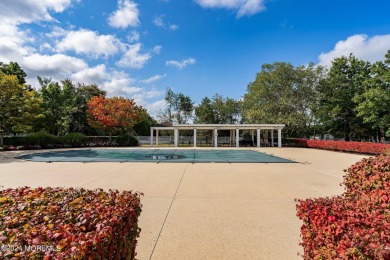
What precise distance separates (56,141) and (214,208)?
2288 cm

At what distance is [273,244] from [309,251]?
1184 mm

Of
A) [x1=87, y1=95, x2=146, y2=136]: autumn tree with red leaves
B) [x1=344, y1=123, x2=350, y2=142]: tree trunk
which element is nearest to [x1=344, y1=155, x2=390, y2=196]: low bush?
[x1=87, y1=95, x2=146, y2=136]: autumn tree with red leaves

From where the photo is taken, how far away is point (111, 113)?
82.3 feet

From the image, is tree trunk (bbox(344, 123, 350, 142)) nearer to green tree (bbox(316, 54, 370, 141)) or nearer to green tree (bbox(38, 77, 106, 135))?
green tree (bbox(316, 54, 370, 141))

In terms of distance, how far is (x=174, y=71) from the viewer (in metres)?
26.7

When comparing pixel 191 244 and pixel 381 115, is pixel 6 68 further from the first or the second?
pixel 381 115

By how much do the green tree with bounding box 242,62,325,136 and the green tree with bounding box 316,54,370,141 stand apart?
1262mm

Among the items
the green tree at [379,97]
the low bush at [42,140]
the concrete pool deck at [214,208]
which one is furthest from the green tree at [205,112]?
the concrete pool deck at [214,208]

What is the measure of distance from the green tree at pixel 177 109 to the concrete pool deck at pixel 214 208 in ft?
113

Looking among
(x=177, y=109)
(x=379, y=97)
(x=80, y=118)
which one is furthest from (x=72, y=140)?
(x=379, y=97)

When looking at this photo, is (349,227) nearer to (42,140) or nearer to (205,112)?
(42,140)

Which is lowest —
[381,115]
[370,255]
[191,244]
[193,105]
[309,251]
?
[191,244]

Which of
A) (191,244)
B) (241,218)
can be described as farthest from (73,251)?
(241,218)

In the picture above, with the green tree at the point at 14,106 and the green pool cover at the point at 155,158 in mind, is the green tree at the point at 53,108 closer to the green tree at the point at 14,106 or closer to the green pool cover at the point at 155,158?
the green tree at the point at 14,106
